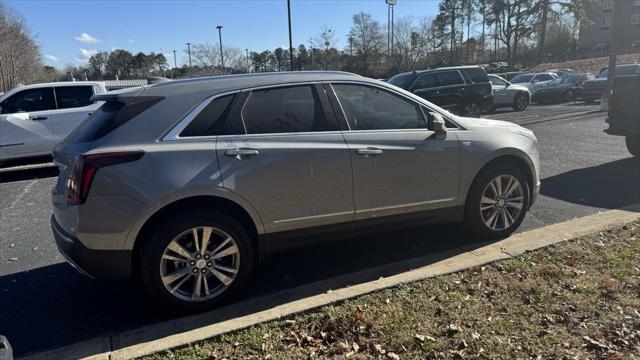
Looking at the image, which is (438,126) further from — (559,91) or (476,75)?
(559,91)

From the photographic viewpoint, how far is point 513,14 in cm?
5766

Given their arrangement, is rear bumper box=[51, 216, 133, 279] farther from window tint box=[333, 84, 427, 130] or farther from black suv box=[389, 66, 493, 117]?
black suv box=[389, 66, 493, 117]

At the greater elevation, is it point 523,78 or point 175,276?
point 523,78

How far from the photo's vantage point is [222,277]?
12.4 ft

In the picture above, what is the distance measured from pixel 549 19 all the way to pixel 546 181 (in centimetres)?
5805

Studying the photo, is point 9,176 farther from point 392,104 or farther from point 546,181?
point 546,181

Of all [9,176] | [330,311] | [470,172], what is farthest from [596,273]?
[9,176]

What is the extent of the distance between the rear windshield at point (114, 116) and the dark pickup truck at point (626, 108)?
818 centimetres

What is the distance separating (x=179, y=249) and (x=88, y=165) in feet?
2.81

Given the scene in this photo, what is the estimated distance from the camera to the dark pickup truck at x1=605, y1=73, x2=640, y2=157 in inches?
333

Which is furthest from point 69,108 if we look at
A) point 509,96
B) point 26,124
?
point 509,96

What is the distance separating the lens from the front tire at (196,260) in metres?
3.54

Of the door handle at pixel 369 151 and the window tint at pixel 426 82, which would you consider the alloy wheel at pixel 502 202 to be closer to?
the door handle at pixel 369 151

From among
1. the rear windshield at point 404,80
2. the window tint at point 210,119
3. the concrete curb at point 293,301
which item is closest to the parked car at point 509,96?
the rear windshield at point 404,80
